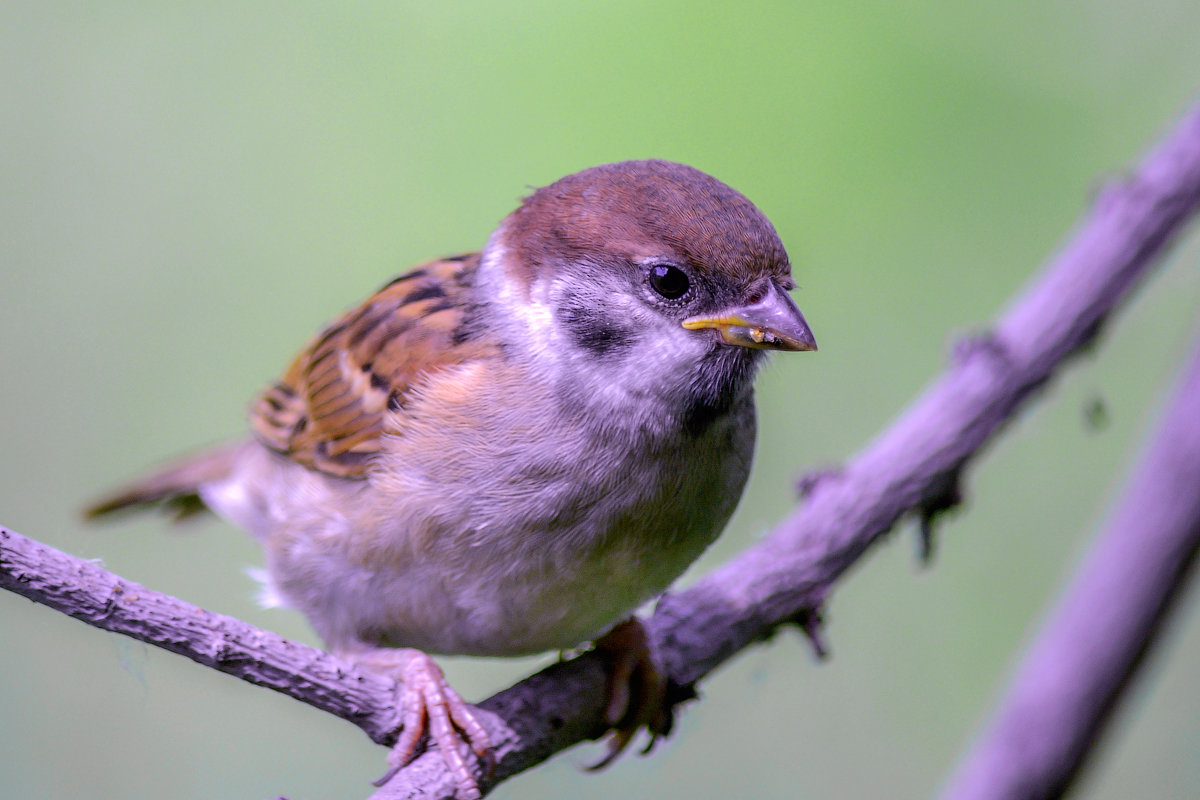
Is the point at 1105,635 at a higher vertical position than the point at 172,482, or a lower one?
higher

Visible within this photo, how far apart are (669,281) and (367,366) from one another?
A: 0.92 metres

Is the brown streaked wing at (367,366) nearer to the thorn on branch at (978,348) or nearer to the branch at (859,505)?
the branch at (859,505)

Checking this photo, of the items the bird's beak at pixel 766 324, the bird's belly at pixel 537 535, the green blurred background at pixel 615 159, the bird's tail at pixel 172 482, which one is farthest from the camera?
the green blurred background at pixel 615 159

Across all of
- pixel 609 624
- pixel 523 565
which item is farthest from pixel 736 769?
pixel 523 565

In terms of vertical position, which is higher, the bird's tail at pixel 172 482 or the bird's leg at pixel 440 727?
the bird's leg at pixel 440 727

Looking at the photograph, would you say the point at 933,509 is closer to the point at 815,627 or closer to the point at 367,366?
the point at 815,627

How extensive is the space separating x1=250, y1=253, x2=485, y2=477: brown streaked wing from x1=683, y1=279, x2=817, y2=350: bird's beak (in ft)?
1.87

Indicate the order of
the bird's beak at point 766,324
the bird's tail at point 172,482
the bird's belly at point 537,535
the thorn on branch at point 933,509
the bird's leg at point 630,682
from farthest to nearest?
1. the bird's tail at point 172,482
2. the thorn on branch at point 933,509
3. the bird's leg at point 630,682
4. the bird's belly at point 537,535
5. the bird's beak at point 766,324

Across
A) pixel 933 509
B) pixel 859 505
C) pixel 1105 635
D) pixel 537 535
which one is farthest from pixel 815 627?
pixel 537 535

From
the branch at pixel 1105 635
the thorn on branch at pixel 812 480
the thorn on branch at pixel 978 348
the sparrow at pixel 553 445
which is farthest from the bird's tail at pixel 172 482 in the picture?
the branch at pixel 1105 635

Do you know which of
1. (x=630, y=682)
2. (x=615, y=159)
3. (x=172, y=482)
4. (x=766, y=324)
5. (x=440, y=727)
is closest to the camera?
(x=766, y=324)

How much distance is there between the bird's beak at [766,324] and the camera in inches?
71.3

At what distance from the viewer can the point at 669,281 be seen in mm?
1871

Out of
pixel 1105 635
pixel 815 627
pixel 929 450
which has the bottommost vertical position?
pixel 815 627
